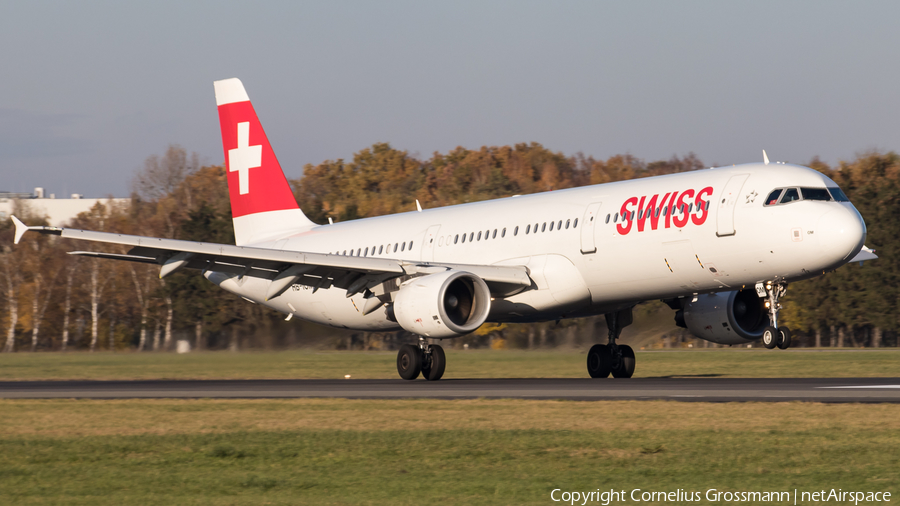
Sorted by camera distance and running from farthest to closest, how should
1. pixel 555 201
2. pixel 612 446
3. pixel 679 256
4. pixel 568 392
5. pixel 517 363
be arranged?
pixel 517 363 < pixel 555 201 < pixel 679 256 < pixel 568 392 < pixel 612 446

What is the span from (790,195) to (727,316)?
5070mm

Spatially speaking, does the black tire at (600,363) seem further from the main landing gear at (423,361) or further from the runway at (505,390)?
the main landing gear at (423,361)

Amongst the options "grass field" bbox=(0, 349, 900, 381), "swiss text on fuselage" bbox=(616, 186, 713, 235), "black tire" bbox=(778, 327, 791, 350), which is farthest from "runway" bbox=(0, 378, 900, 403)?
"swiss text on fuselage" bbox=(616, 186, 713, 235)

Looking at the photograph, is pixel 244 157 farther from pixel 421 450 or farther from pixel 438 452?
pixel 438 452

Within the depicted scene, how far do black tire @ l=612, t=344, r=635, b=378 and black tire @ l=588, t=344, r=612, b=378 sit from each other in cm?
16

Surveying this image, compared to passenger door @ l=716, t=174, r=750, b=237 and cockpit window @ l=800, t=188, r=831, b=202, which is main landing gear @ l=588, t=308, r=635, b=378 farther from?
cockpit window @ l=800, t=188, r=831, b=202

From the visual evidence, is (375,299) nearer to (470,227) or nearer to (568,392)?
(470,227)

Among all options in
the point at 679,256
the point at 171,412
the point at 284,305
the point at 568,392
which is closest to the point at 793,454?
the point at 568,392

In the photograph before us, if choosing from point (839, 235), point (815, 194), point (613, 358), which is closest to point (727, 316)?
point (613, 358)

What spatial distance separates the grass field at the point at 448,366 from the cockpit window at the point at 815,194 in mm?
7916

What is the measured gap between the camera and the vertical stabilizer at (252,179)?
3447 centimetres

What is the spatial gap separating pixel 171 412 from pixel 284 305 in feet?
47.9

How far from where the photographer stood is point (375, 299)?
88.5 ft

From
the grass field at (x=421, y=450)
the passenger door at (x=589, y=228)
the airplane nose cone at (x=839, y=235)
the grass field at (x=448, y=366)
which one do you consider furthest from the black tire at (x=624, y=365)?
the grass field at (x=421, y=450)
